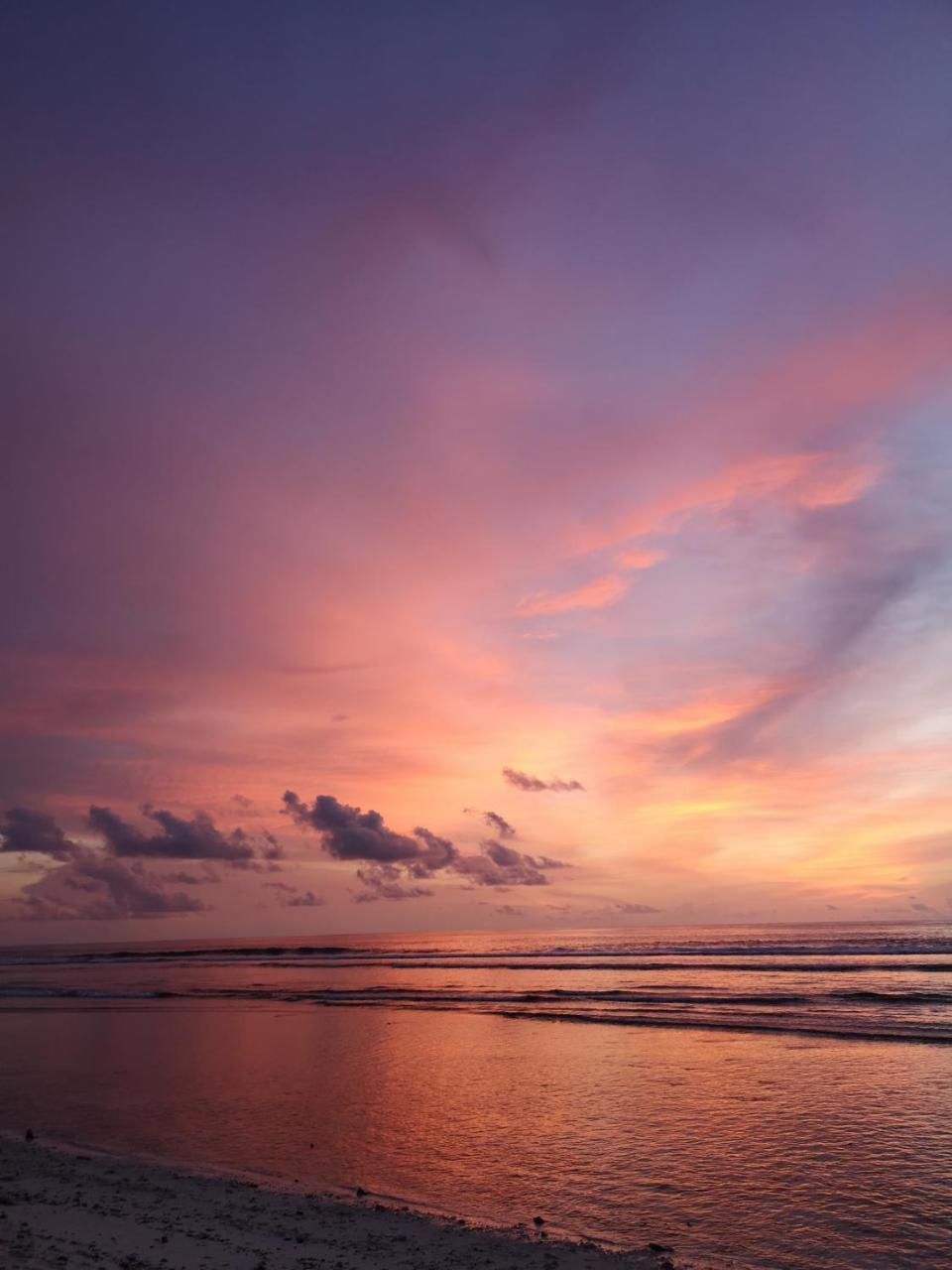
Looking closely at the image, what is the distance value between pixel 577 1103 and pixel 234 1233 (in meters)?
11.6

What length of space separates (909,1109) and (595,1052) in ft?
38.1

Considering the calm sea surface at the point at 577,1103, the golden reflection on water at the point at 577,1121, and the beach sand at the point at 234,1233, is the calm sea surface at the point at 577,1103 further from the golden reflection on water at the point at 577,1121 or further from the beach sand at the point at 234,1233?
the beach sand at the point at 234,1233

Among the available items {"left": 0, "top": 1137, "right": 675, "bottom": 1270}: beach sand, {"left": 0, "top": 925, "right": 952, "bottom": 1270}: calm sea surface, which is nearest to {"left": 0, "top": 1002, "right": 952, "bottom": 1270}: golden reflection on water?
{"left": 0, "top": 925, "right": 952, "bottom": 1270}: calm sea surface

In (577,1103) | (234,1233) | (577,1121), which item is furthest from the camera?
(577,1103)

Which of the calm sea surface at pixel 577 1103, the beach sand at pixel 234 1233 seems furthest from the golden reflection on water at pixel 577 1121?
the beach sand at pixel 234 1233

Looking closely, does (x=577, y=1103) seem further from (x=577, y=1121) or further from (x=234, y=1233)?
(x=234, y=1233)

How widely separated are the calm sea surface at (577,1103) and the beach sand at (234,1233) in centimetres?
101

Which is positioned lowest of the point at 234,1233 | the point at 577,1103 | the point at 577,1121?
the point at 577,1103

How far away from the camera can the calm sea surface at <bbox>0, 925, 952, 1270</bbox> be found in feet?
46.9

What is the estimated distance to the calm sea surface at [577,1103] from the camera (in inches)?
563

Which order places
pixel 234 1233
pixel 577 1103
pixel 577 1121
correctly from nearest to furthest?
pixel 234 1233 < pixel 577 1121 < pixel 577 1103

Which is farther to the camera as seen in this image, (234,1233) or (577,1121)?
(577,1121)

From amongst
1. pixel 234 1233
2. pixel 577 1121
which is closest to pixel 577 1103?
pixel 577 1121

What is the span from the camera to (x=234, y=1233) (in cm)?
1291
